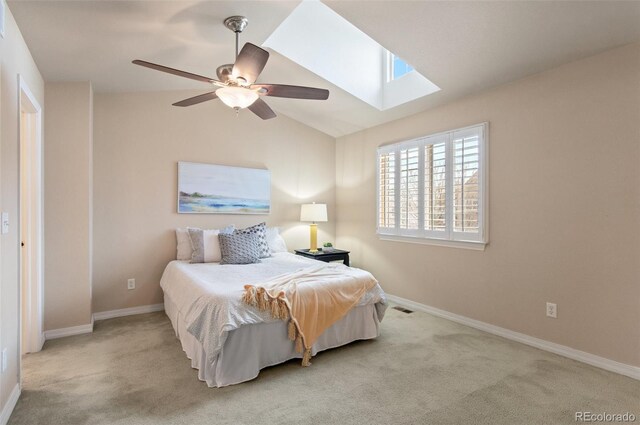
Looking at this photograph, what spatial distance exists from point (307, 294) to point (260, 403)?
0.84 m

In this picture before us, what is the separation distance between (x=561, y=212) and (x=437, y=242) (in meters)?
1.29

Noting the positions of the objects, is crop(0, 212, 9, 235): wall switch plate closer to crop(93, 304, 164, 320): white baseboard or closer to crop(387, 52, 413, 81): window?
crop(93, 304, 164, 320): white baseboard

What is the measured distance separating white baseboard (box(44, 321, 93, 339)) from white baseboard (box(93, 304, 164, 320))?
0.41 metres

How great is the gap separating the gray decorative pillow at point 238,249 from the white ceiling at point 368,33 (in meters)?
1.84

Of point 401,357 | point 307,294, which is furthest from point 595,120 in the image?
point 307,294

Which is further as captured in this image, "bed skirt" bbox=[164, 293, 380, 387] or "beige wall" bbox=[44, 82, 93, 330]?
"beige wall" bbox=[44, 82, 93, 330]

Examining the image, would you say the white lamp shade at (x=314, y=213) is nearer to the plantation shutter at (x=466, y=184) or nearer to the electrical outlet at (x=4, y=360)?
the plantation shutter at (x=466, y=184)

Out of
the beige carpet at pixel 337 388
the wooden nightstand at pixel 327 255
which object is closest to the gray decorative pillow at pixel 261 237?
the wooden nightstand at pixel 327 255

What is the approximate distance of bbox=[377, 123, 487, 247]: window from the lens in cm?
355

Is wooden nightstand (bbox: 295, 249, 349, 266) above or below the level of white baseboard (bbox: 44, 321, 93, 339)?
above

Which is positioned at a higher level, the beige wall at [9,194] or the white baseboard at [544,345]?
the beige wall at [9,194]

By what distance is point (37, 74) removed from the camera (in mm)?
2916

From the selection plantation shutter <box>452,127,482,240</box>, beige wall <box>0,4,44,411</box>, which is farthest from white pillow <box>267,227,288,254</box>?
beige wall <box>0,4,44,411</box>

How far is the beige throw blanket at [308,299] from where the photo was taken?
253cm
